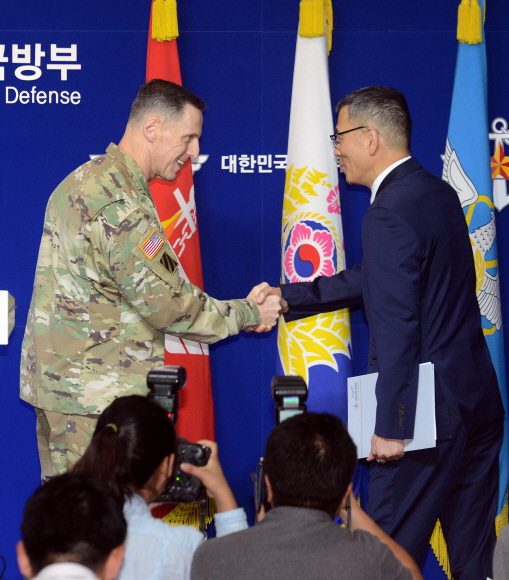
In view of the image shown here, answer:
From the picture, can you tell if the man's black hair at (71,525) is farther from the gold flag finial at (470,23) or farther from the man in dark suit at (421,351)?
the gold flag finial at (470,23)

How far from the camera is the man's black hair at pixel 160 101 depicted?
2.41m

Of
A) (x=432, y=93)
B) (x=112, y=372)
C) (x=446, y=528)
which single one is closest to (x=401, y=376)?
(x=446, y=528)

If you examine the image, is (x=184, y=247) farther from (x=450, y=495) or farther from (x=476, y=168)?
(x=450, y=495)

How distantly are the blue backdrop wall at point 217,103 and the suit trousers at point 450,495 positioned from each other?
958mm

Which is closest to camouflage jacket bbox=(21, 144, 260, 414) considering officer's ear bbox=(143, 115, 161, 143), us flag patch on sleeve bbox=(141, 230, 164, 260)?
us flag patch on sleeve bbox=(141, 230, 164, 260)

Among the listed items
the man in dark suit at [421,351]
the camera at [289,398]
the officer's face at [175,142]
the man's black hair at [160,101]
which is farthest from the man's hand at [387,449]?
the man's black hair at [160,101]

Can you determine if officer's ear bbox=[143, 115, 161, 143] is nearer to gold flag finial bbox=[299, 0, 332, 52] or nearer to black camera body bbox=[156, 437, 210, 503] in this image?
gold flag finial bbox=[299, 0, 332, 52]

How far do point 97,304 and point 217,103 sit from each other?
1464mm

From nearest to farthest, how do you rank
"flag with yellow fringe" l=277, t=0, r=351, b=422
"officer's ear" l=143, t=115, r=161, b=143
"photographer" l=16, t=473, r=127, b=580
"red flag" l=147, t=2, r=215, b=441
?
1. "photographer" l=16, t=473, r=127, b=580
2. "officer's ear" l=143, t=115, r=161, b=143
3. "flag with yellow fringe" l=277, t=0, r=351, b=422
4. "red flag" l=147, t=2, r=215, b=441

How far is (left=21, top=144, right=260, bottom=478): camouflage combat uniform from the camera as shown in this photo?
212 centimetres

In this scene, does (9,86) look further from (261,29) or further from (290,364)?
(290,364)

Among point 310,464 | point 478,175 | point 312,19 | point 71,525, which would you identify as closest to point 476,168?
point 478,175

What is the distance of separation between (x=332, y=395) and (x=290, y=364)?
8.9 inches

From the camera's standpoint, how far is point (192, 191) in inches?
119
